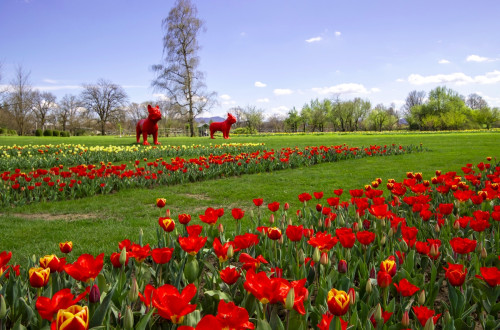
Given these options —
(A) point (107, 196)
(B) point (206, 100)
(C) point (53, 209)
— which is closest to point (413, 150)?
(A) point (107, 196)

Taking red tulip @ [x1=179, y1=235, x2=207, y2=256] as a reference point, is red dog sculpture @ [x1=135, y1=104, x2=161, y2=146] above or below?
above

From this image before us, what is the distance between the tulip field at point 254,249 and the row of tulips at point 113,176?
0.05 meters

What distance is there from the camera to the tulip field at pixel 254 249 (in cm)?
146

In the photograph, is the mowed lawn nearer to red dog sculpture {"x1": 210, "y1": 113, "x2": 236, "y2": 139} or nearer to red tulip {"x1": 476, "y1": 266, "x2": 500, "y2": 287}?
red tulip {"x1": 476, "y1": 266, "x2": 500, "y2": 287}

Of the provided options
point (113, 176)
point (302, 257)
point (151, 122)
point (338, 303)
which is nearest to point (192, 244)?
point (302, 257)

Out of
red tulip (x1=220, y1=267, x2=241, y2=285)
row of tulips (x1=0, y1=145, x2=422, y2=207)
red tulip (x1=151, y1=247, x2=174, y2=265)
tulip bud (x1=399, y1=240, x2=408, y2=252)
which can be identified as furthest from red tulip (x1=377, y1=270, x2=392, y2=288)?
row of tulips (x1=0, y1=145, x2=422, y2=207)

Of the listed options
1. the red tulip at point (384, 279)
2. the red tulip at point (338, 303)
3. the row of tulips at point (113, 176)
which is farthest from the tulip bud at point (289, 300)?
the row of tulips at point (113, 176)

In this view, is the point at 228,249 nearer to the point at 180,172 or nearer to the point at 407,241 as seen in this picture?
the point at 407,241

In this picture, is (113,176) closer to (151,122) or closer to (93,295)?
(93,295)

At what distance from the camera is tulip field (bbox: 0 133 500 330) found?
57.3 inches

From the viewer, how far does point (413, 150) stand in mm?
14984

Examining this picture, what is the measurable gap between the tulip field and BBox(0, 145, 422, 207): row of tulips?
5 cm

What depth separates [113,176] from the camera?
7.60 metres

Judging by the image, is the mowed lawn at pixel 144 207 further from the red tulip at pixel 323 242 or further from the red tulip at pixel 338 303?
A: the red tulip at pixel 338 303
